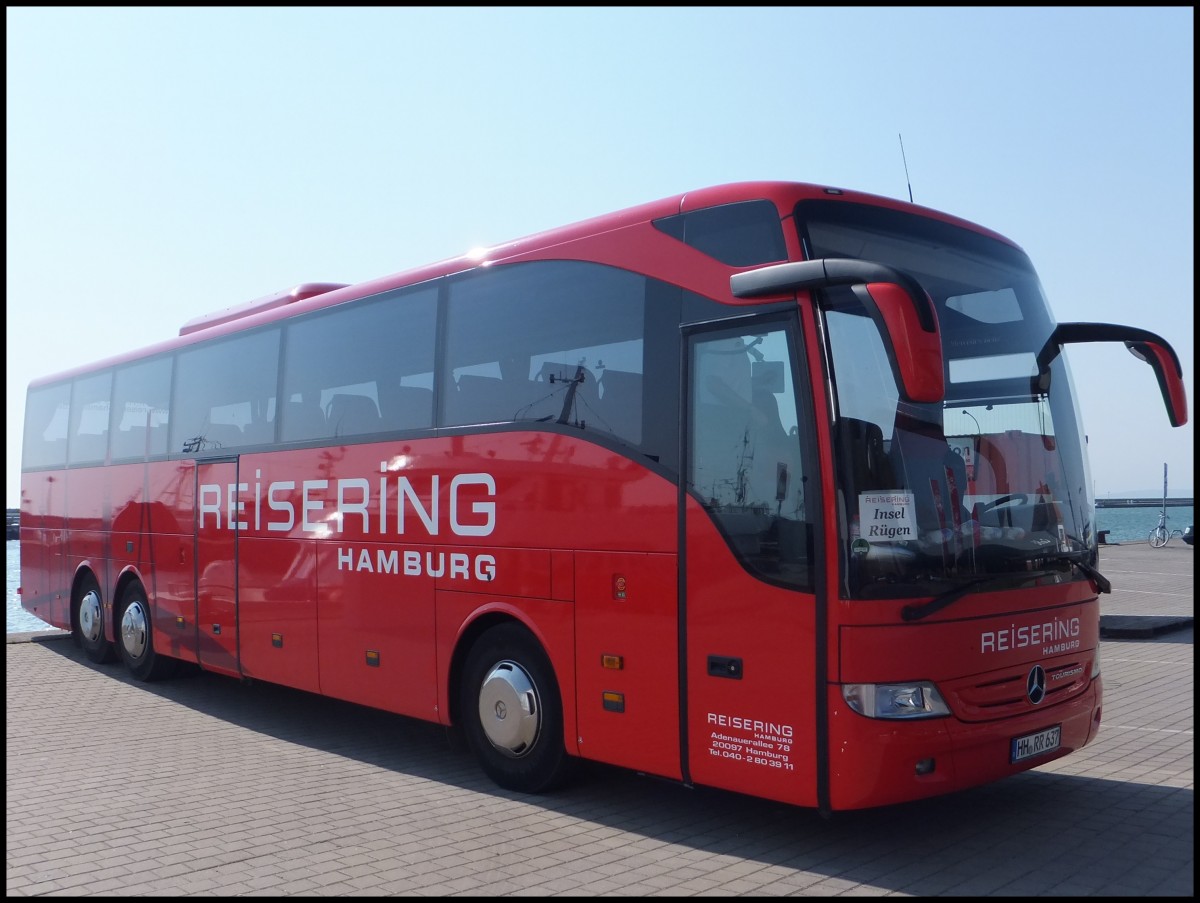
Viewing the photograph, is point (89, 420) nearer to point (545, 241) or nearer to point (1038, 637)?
point (545, 241)

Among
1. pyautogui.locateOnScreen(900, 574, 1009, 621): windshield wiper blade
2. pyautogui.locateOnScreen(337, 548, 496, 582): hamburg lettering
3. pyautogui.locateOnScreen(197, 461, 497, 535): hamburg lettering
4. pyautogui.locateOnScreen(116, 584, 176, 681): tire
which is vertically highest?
pyautogui.locateOnScreen(197, 461, 497, 535): hamburg lettering

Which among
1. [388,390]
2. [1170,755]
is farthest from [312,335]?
[1170,755]

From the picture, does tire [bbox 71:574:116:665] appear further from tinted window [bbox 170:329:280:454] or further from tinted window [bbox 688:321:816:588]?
tinted window [bbox 688:321:816:588]

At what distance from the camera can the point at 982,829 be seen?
639 centimetres

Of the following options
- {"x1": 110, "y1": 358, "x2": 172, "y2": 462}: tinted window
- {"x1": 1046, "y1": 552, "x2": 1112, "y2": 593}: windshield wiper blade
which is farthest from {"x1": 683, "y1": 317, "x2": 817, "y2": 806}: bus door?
{"x1": 110, "y1": 358, "x2": 172, "y2": 462}: tinted window

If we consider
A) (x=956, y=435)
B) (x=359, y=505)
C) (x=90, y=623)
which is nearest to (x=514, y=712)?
(x=359, y=505)

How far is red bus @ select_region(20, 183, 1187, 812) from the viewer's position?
573 cm

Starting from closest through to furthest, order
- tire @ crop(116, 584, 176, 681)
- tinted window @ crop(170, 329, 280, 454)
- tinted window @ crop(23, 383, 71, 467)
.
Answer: tinted window @ crop(170, 329, 280, 454) → tire @ crop(116, 584, 176, 681) → tinted window @ crop(23, 383, 71, 467)

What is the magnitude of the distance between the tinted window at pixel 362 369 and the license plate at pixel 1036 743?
14.6ft

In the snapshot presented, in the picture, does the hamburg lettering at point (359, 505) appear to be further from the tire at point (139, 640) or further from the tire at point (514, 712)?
the tire at point (139, 640)

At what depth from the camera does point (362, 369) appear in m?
9.24

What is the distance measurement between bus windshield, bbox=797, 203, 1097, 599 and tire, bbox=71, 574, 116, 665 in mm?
Answer: 11040

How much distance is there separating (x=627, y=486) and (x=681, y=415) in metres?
0.58

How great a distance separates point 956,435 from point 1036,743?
5.66ft
